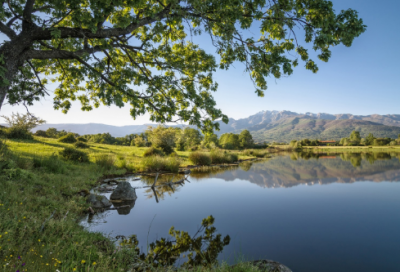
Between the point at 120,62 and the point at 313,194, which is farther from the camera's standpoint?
the point at 313,194

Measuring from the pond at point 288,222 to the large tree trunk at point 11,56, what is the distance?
12.2ft

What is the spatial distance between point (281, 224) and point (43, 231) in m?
5.54

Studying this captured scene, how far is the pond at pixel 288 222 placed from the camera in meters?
3.75

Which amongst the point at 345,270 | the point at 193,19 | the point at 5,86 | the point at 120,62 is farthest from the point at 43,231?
the point at 120,62

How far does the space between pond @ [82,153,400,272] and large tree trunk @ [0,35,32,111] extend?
12.2 feet

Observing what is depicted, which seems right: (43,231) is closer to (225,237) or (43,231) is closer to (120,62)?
(225,237)

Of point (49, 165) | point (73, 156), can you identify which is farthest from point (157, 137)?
point (49, 165)

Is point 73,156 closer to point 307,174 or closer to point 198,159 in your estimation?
point 198,159

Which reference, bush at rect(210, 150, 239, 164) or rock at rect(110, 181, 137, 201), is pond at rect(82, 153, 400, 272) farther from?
bush at rect(210, 150, 239, 164)

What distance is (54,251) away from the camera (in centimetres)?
274

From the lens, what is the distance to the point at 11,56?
435 centimetres

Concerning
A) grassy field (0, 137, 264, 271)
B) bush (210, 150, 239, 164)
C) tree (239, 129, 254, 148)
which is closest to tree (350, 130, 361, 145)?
tree (239, 129, 254, 148)

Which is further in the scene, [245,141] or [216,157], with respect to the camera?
[245,141]

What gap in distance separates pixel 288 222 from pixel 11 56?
8.25 meters
